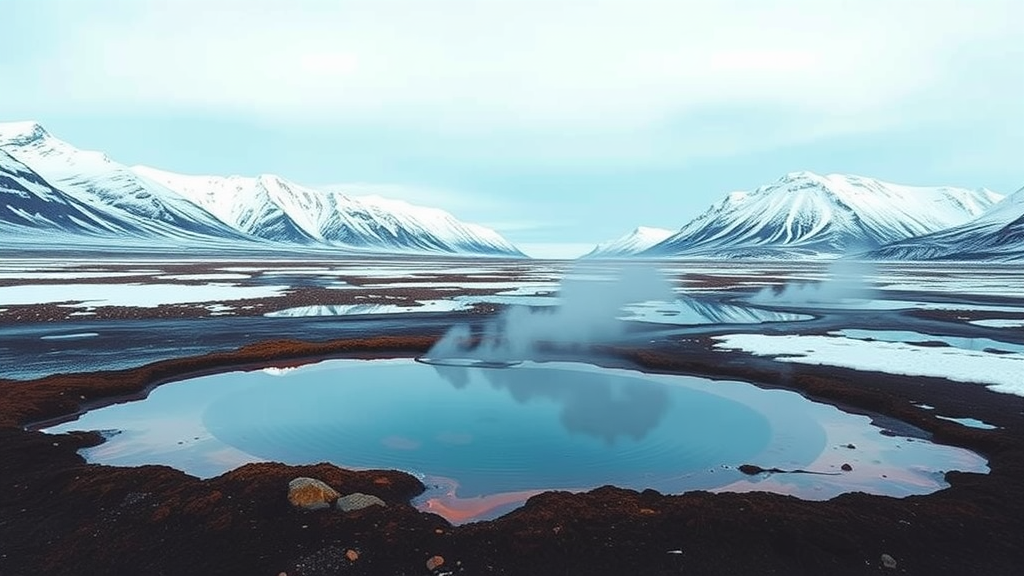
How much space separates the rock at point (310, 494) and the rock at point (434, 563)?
229 cm

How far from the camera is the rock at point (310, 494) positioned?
9727 millimetres

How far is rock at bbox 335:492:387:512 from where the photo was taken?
965cm

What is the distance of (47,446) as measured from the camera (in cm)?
1238

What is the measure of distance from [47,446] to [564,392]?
11971 millimetres

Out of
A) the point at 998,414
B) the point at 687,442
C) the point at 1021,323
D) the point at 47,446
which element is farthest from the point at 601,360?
the point at 1021,323

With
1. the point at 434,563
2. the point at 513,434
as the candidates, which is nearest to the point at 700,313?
the point at 513,434

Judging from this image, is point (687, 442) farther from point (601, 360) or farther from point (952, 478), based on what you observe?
point (601, 360)

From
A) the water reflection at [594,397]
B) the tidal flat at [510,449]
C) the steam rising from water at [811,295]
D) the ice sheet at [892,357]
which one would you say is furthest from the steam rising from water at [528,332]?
the steam rising from water at [811,295]

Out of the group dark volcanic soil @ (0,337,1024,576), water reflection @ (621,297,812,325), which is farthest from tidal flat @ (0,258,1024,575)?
water reflection @ (621,297,812,325)

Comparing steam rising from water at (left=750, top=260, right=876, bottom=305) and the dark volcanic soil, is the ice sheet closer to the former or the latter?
the dark volcanic soil

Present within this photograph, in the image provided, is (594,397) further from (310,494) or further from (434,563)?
(434,563)

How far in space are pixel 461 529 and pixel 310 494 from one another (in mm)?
2493

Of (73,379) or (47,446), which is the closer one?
(47,446)

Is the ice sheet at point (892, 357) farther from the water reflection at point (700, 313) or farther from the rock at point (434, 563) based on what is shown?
the rock at point (434, 563)
